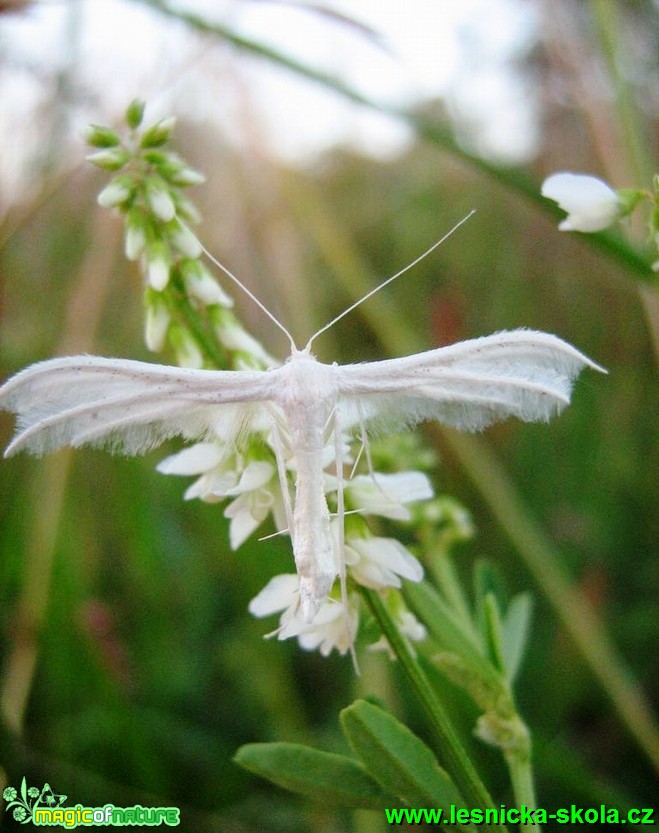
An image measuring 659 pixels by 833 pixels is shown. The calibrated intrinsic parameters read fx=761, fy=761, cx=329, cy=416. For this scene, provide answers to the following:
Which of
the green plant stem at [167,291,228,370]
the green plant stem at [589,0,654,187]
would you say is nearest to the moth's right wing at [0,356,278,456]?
the green plant stem at [167,291,228,370]

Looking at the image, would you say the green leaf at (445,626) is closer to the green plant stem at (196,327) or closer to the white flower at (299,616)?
the white flower at (299,616)

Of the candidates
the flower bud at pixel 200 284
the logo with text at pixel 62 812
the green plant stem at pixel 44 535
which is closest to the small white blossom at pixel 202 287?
the flower bud at pixel 200 284

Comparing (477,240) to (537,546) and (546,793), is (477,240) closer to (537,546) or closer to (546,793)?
(537,546)

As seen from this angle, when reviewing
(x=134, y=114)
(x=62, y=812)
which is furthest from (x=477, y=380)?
(x=62, y=812)

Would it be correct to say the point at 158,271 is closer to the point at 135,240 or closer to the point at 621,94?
the point at 135,240

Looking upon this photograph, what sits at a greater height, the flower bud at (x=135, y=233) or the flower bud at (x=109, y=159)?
the flower bud at (x=109, y=159)

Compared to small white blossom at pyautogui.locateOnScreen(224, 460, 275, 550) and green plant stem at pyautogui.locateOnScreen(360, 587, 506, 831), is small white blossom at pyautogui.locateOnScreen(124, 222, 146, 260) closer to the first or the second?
small white blossom at pyautogui.locateOnScreen(224, 460, 275, 550)
